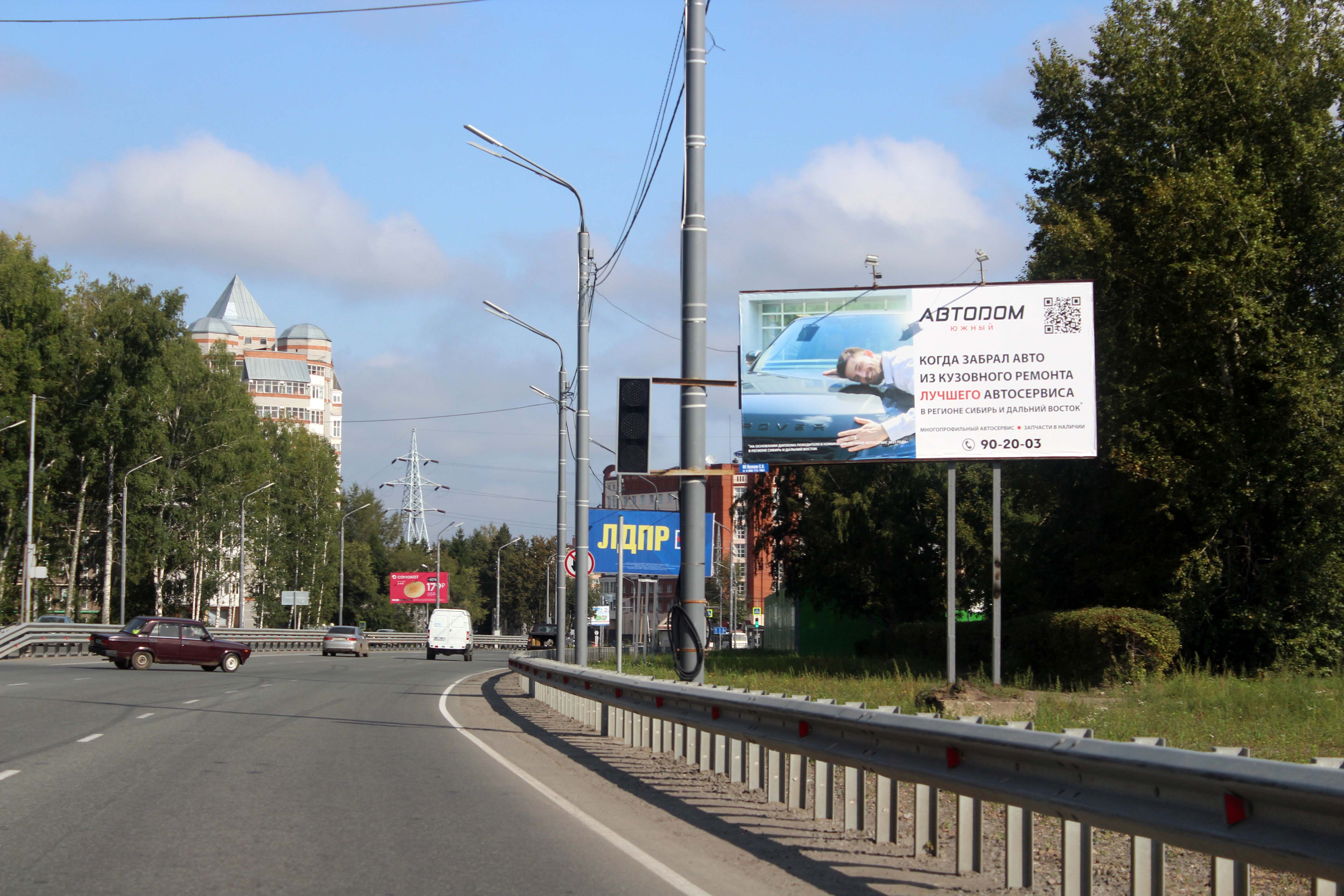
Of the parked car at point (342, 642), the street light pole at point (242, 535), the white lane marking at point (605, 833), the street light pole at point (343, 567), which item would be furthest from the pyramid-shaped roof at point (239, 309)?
the white lane marking at point (605, 833)

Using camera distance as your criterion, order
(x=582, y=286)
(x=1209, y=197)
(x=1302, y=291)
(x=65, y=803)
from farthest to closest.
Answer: (x=582, y=286) → (x=1302, y=291) → (x=1209, y=197) → (x=65, y=803)

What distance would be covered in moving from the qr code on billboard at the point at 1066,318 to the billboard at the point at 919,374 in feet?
0.05

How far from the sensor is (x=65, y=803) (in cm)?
898

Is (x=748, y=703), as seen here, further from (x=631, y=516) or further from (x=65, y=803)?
(x=631, y=516)

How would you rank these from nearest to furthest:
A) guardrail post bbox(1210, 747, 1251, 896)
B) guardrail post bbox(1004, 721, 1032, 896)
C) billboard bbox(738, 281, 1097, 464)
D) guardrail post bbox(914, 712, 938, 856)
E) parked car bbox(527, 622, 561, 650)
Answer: guardrail post bbox(1210, 747, 1251, 896), guardrail post bbox(1004, 721, 1032, 896), guardrail post bbox(914, 712, 938, 856), billboard bbox(738, 281, 1097, 464), parked car bbox(527, 622, 561, 650)

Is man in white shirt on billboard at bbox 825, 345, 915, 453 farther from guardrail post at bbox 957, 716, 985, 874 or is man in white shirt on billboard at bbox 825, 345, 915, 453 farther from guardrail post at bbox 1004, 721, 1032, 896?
guardrail post at bbox 1004, 721, 1032, 896

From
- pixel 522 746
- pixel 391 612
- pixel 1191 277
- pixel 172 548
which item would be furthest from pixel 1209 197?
pixel 391 612

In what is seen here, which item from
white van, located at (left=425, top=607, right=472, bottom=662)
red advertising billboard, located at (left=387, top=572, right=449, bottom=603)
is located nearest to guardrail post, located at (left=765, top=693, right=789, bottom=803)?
white van, located at (left=425, top=607, right=472, bottom=662)

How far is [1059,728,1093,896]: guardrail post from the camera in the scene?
584 centimetres

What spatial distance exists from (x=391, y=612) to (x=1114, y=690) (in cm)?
11640

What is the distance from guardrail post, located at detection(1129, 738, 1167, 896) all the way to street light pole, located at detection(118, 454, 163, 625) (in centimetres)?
5541

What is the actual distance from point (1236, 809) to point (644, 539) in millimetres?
44318

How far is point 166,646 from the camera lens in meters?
34.1

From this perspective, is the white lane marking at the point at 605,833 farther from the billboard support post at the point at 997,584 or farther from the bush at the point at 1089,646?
the bush at the point at 1089,646
